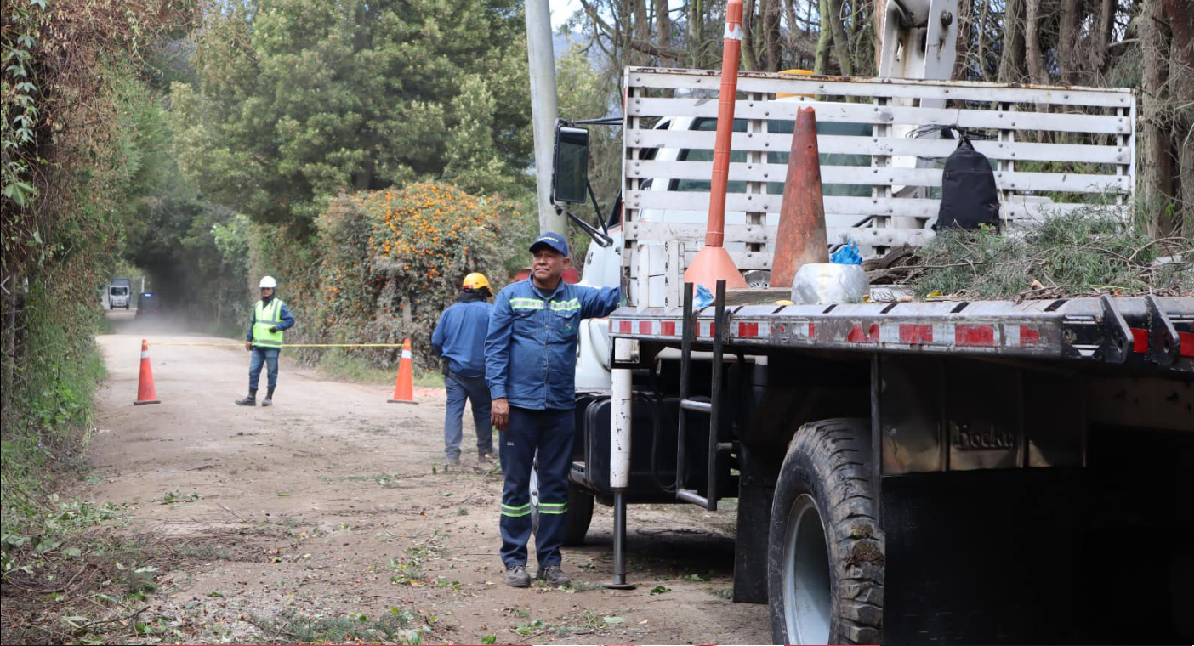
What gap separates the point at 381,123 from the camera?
2662cm

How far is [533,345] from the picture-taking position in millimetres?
6645

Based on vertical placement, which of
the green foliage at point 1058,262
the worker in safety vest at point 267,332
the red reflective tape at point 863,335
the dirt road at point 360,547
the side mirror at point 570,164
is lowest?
the dirt road at point 360,547

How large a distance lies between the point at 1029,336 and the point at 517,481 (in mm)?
4327

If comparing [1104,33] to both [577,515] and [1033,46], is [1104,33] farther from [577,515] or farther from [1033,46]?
[577,515]

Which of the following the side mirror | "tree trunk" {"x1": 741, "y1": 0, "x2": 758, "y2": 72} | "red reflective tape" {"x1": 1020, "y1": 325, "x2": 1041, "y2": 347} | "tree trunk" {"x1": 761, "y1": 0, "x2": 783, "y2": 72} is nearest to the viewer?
"red reflective tape" {"x1": 1020, "y1": 325, "x2": 1041, "y2": 347}

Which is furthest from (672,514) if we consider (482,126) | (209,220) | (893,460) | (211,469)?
(209,220)

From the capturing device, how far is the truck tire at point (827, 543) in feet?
12.7

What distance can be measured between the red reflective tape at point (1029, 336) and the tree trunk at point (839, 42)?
444 inches

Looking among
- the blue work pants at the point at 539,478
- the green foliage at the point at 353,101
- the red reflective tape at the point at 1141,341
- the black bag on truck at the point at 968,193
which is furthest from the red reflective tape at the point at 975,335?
the green foliage at the point at 353,101

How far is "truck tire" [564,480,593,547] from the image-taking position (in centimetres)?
798

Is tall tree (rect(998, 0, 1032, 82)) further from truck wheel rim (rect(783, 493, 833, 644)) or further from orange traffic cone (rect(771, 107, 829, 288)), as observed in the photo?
truck wheel rim (rect(783, 493, 833, 644))

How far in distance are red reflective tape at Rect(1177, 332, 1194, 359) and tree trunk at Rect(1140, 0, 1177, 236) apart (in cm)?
685

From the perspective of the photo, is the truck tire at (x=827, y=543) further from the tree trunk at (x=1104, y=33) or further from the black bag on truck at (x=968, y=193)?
the tree trunk at (x=1104, y=33)

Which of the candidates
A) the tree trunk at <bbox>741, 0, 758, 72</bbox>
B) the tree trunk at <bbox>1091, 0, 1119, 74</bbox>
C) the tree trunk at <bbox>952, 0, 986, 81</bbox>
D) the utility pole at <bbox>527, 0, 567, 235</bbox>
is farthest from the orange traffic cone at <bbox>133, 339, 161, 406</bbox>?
the tree trunk at <bbox>1091, 0, 1119, 74</bbox>
